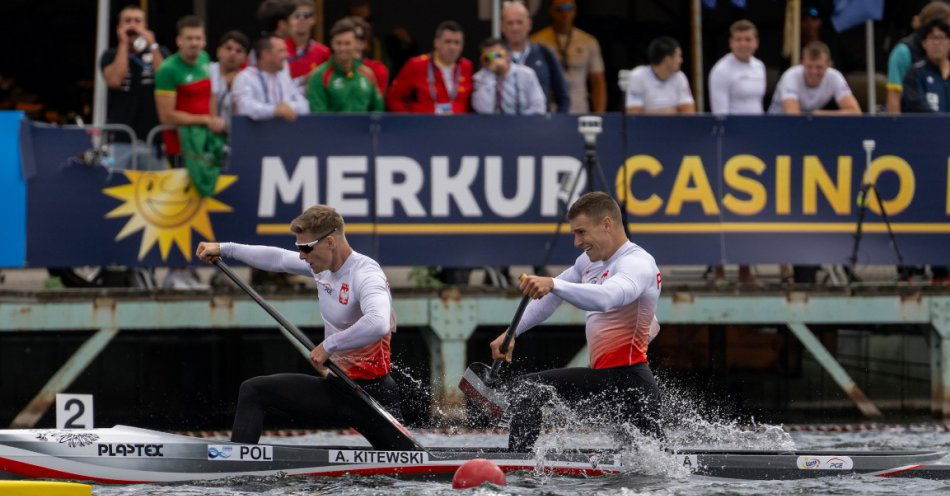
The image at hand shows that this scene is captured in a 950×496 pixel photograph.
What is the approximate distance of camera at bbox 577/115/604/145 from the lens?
40.7 feet

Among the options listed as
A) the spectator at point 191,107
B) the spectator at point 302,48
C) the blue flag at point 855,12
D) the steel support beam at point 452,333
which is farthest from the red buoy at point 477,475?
the blue flag at point 855,12

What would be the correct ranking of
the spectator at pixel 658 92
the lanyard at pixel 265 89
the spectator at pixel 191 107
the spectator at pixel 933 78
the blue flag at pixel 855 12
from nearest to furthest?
the spectator at pixel 191 107 < the lanyard at pixel 265 89 < the spectator at pixel 658 92 < the spectator at pixel 933 78 < the blue flag at pixel 855 12

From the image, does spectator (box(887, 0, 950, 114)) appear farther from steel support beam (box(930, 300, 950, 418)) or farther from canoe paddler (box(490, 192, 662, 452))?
canoe paddler (box(490, 192, 662, 452))

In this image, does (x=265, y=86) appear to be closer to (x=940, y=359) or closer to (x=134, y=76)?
(x=134, y=76)

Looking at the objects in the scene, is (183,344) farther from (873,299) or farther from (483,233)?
(873,299)

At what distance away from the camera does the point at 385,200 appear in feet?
41.9

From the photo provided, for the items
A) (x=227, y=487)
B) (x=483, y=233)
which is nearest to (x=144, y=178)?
(x=483, y=233)

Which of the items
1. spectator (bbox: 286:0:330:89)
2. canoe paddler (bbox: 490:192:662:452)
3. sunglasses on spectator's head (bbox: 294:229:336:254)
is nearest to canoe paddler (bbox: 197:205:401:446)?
sunglasses on spectator's head (bbox: 294:229:336:254)

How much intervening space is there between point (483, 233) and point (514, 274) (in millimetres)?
834

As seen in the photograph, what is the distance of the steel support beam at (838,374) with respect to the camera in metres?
13.2

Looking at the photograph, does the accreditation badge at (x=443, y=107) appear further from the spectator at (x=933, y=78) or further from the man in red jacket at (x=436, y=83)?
the spectator at (x=933, y=78)

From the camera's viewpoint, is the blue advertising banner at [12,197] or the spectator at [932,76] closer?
the blue advertising banner at [12,197]

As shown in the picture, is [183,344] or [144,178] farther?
[183,344]

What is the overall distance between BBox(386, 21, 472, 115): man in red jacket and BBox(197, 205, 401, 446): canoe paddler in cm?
343
